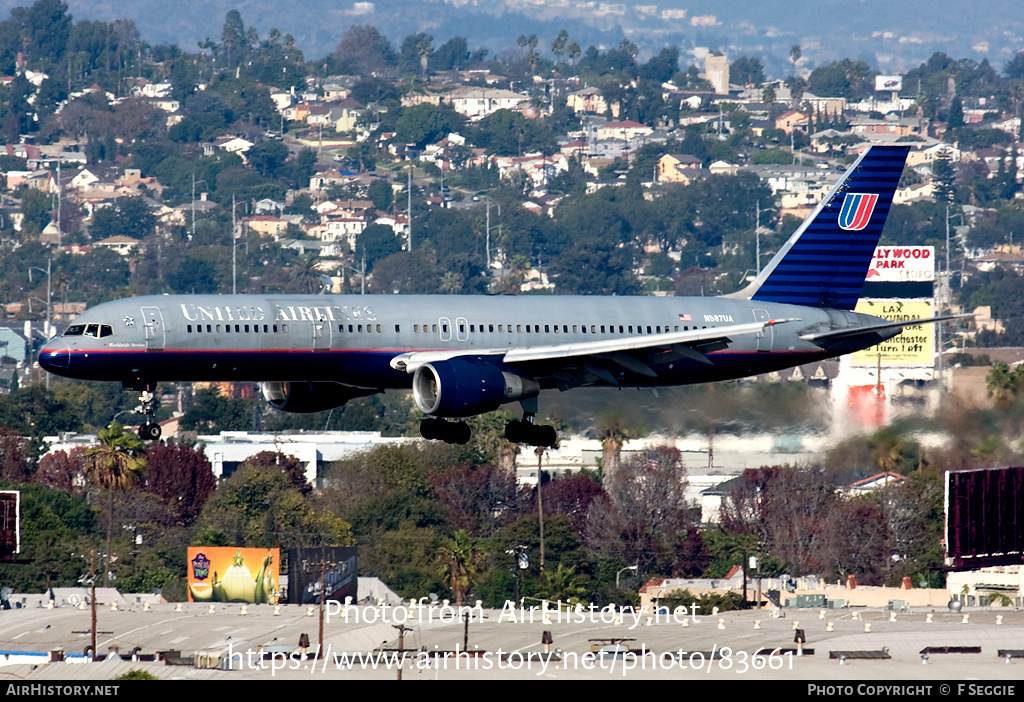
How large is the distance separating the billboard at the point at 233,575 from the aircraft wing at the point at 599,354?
76.4 m

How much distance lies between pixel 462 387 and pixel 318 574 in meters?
76.5

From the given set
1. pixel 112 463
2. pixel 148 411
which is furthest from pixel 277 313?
pixel 112 463

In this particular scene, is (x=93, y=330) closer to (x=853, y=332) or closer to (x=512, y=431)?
(x=512, y=431)

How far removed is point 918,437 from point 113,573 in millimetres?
85233

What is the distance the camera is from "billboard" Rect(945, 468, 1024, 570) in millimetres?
112125

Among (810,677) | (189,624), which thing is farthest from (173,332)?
(189,624)

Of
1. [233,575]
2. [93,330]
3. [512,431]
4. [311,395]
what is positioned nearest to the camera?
[93,330]

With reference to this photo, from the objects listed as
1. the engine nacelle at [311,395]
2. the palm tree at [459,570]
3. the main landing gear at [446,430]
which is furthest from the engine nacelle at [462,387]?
the palm tree at [459,570]

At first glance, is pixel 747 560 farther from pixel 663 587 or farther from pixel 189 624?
pixel 189 624

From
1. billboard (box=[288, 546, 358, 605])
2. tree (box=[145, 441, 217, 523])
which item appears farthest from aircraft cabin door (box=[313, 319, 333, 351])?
tree (box=[145, 441, 217, 523])

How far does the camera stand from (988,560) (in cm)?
11988

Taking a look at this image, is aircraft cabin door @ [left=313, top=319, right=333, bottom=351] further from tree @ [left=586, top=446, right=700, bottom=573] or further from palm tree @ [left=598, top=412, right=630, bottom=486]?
tree @ [left=586, top=446, right=700, bottom=573]

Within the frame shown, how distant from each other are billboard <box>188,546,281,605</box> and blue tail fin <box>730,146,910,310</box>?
72.7 m

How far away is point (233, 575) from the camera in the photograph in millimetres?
138750
